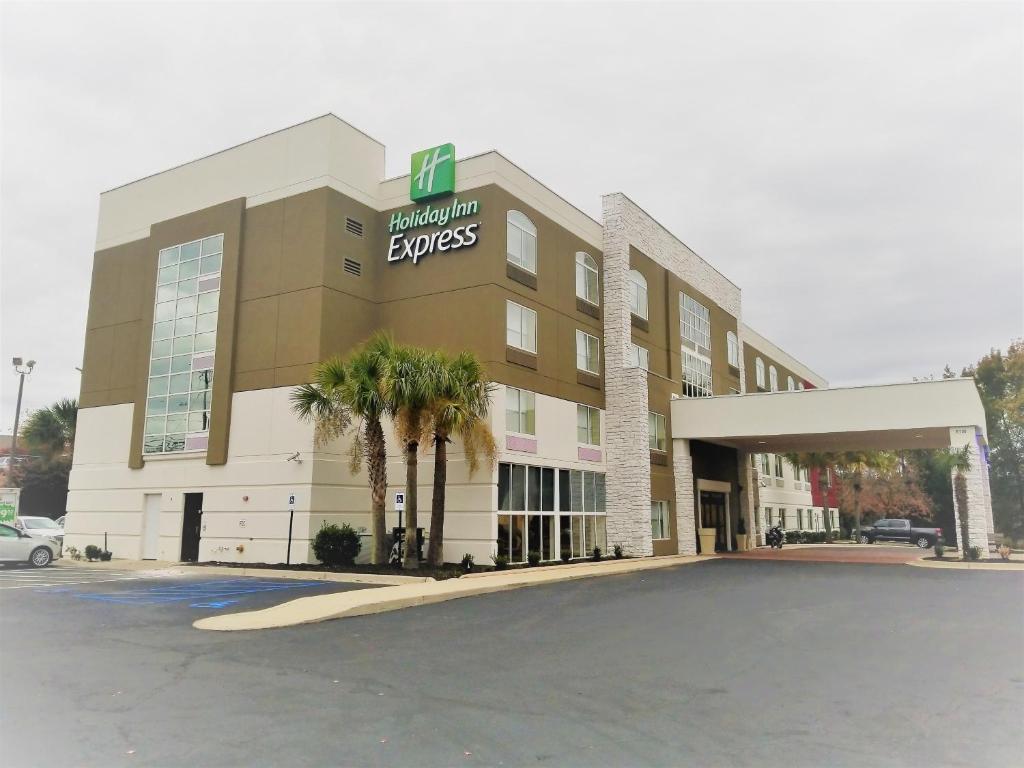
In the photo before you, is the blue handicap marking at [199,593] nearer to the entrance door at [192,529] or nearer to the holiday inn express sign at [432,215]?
the entrance door at [192,529]

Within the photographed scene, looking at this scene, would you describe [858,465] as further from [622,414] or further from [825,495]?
[622,414]

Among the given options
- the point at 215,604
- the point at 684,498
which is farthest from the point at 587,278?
the point at 215,604

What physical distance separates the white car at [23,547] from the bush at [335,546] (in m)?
8.91

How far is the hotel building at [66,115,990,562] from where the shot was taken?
83.8ft

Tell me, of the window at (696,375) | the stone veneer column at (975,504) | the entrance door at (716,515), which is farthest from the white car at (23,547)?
the stone veneer column at (975,504)

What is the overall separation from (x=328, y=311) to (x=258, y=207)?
18.0ft

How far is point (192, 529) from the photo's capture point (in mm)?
27203

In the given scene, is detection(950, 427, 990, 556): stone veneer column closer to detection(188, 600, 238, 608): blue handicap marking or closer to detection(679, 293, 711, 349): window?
detection(679, 293, 711, 349): window

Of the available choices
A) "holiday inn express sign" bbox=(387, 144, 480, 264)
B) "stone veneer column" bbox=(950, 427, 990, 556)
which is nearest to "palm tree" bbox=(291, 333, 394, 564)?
"holiday inn express sign" bbox=(387, 144, 480, 264)

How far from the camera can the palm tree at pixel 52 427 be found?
39.8 metres

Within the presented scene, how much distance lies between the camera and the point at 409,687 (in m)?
8.33

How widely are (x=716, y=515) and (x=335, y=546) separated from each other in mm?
20467

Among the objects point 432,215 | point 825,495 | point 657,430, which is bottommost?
point 825,495

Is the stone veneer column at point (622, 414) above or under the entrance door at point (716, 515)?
above
